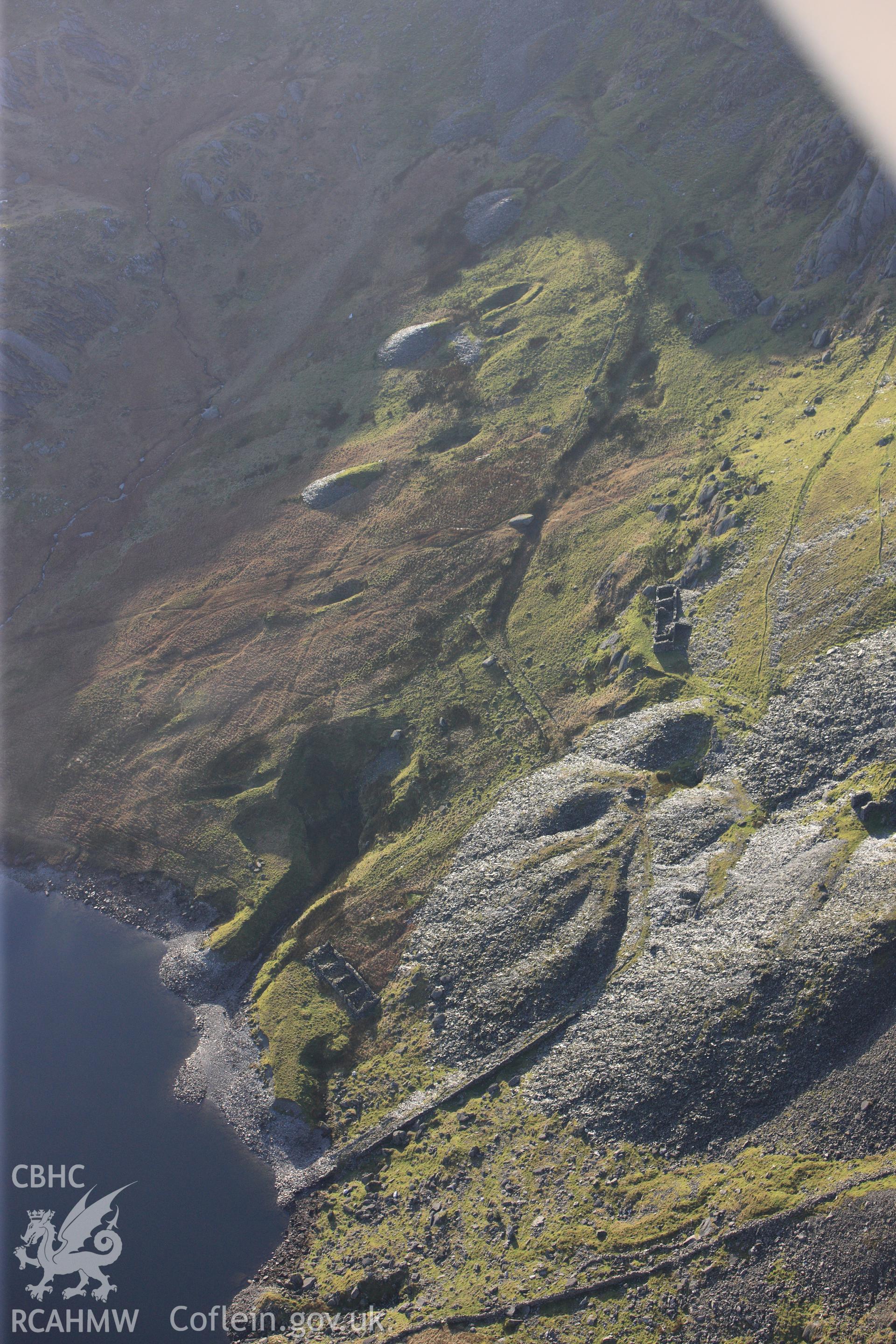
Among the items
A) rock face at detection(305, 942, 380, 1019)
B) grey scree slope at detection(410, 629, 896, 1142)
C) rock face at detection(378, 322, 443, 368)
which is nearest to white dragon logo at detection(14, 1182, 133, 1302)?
rock face at detection(305, 942, 380, 1019)

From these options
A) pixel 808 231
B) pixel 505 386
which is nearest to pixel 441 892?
pixel 505 386

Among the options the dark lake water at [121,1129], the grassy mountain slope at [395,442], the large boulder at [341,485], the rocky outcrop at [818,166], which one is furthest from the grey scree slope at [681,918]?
the rocky outcrop at [818,166]

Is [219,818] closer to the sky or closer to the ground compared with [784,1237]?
closer to the sky

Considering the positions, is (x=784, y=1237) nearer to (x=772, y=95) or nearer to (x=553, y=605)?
(x=553, y=605)

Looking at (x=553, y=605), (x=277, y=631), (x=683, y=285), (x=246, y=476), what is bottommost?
(x=553, y=605)

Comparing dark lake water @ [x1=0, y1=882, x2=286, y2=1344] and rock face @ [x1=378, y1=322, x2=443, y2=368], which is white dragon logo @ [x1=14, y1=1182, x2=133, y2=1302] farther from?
rock face @ [x1=378, y1=322, x2=443, y2=368]
